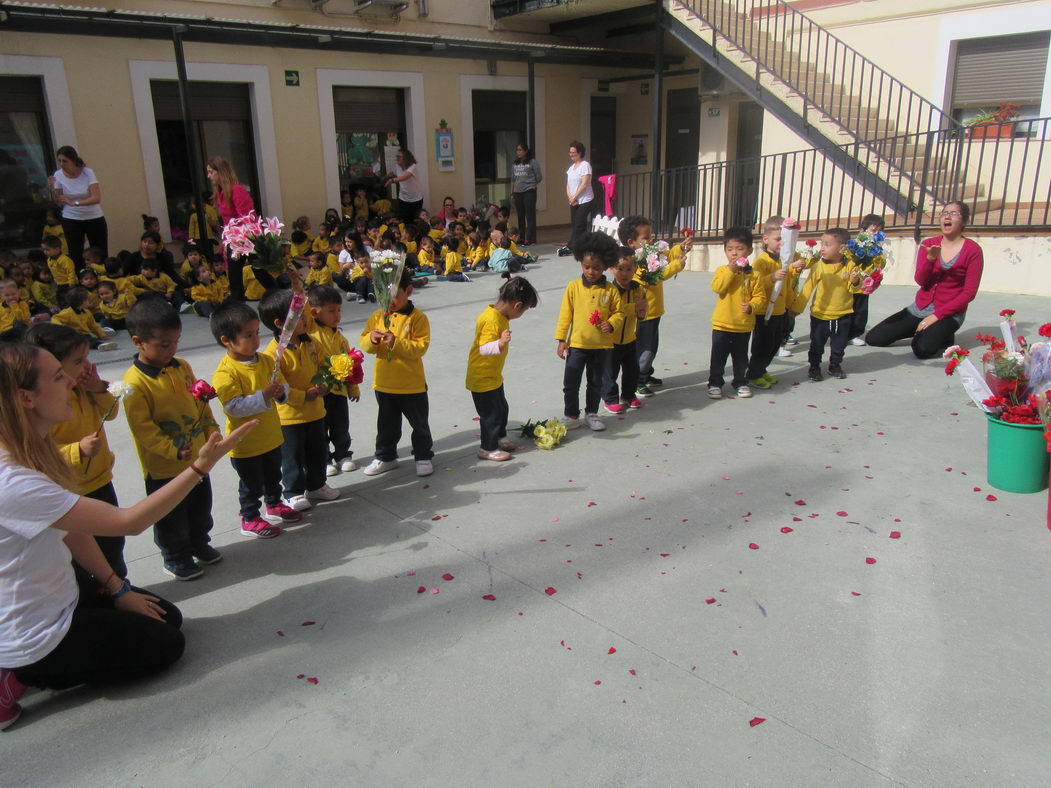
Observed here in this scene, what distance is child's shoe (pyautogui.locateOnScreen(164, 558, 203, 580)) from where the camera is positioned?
3.82 metres

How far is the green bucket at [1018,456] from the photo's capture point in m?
4.36

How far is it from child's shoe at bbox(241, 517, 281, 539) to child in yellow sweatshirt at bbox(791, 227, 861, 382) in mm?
4801

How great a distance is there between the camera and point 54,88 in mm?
10992

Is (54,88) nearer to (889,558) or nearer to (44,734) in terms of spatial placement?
(44,734)

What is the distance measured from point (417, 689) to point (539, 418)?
325 cm

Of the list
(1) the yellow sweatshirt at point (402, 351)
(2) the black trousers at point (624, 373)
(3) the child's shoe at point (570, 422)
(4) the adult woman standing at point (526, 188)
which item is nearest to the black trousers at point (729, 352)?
(2) the black trousers at point (624, 373)

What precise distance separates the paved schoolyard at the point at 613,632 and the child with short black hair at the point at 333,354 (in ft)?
0.59

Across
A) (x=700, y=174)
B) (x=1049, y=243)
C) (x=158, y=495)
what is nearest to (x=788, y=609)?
(x=158, y=495)

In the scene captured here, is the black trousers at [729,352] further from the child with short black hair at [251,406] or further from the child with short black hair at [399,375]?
the child with short black hair at [251,406]

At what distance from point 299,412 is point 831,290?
471 centimetres

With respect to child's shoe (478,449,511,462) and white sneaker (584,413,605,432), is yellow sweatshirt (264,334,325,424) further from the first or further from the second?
white sneaker (584,413,605,432)

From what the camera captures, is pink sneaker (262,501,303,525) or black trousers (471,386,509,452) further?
black trousers (471,386,509,452)

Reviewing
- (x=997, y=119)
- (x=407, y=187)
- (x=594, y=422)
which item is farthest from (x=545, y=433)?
(x=997, y=119)

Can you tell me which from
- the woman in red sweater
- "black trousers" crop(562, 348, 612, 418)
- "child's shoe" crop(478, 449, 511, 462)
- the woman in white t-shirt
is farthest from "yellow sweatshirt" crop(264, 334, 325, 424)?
the woman in red sweater
